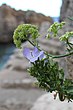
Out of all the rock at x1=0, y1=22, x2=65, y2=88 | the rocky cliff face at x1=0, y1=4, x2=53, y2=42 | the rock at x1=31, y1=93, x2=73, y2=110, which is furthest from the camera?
the rocky cliff face at x1=0, y1=4, x2=53, y2=42

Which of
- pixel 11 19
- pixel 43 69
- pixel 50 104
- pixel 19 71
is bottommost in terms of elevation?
pixel 11 19

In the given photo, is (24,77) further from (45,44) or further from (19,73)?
(45,44)

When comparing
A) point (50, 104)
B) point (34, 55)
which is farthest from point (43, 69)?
point (50, 104)

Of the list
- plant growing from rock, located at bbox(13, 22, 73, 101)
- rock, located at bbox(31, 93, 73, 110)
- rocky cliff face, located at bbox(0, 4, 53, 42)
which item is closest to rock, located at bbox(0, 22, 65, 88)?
rock, located at bbox(31, 93, 73, 110)

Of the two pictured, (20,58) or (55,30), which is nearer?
(55,30)

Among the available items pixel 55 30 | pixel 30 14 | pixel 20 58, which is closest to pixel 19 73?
pixel 20 58

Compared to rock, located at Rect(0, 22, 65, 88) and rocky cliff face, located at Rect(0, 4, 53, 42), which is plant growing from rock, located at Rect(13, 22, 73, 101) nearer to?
rock, located at Rect(0, 22, 65, 88)

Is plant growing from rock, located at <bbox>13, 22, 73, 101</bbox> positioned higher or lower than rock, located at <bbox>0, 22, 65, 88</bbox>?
higher

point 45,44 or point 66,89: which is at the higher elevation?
point 66,89

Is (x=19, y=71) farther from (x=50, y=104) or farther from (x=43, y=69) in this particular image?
(x=43, y=69)
